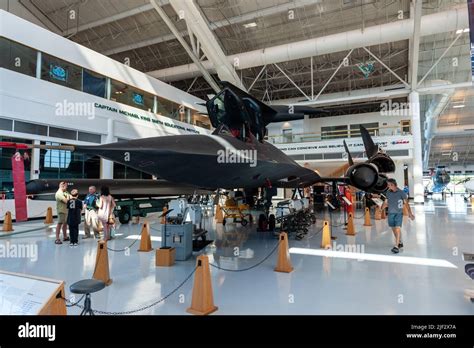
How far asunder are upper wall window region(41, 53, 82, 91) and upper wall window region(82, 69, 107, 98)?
28 cm

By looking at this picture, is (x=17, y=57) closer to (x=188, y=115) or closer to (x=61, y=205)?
(x=61, y=205)

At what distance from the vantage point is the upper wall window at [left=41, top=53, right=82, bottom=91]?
1320 centimetres

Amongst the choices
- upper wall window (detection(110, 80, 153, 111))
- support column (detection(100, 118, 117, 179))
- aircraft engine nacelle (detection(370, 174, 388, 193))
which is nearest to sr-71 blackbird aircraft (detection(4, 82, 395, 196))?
aircraft engine nacelle (detection(370, 174, 388, 193))

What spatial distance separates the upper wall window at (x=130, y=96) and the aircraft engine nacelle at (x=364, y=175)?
14.6 metres

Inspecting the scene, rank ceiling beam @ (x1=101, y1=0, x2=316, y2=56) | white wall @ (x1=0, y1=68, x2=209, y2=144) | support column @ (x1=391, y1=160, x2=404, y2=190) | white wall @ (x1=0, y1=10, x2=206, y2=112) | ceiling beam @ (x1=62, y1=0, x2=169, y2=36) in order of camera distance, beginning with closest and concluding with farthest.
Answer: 1. white wall @ (x1=0, y1=68, x2=209, y2=144)
2. white wall @ (x1=0, y1=10, x2=206, y2=112)
3. ceiling beam @ (x1=101, y1=0, x2=316, y2=56)
4. ceiling beam @ (x1=62, y1=0, x2=169, y2=36)
5. support column @ (x1=391, y1=160, x2=404, y2=190)

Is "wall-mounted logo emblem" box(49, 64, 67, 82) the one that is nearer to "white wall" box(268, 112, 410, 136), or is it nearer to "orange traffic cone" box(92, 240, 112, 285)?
"orange traffic cone" box(92, 240, 112, 285)

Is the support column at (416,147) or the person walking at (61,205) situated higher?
the support column at (416,147)

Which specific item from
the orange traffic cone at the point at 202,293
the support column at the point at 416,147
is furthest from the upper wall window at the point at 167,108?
the orange traffic cone at the point at 202,293

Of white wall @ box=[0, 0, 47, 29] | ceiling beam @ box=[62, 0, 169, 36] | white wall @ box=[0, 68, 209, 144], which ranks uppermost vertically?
white wall @ box=[0, 0, 47, 29]

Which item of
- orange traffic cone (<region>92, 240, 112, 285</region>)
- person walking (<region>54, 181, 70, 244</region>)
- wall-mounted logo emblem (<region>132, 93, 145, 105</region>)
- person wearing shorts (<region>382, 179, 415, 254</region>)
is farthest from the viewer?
wall-mounted logo emblem (<region>132, 93, 145, 105</region>)

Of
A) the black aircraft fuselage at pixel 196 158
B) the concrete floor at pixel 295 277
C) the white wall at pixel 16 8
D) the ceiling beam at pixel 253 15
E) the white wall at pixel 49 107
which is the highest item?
the white wall at pixel 16 8

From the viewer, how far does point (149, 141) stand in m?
4.06

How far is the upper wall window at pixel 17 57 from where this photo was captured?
37.6 ft

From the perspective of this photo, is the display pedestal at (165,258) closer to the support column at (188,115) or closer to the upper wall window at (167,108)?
the upper wall window at (167,108)
